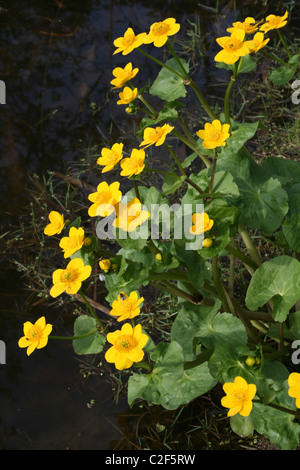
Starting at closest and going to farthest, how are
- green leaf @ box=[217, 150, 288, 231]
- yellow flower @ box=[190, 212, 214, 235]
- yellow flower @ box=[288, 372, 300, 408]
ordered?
1. yellow flower @ box=[288, 372, 300, 408]
2. yellow flower @ box=[190, 212, 214, 235]
3. green leaf @ box=[217, 150, 288, 231]

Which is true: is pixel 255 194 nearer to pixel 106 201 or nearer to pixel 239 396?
pixel 106 201

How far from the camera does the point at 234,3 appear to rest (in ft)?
10.8

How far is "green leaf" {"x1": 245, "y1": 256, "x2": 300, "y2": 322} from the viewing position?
1.55 meters

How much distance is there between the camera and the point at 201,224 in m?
Result: 1.36

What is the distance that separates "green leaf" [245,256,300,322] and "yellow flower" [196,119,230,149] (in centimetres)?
40

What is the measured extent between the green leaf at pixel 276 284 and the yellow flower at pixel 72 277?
1.67 feet

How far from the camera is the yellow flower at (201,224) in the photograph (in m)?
1.35

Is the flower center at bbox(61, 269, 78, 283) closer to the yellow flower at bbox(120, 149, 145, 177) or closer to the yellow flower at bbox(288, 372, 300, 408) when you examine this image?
the yellow flower at bbox(120, 149, 145, 177)

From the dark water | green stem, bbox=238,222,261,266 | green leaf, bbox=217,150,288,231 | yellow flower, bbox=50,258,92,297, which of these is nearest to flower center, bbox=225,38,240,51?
green leaf, bbox=217,150,288,231

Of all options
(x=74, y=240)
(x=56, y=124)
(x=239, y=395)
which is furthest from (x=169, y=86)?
(x=56, y=124)

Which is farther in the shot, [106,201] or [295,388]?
[106,201]

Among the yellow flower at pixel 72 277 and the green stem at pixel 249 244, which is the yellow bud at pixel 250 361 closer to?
the yellow flower at pixel 72 277
